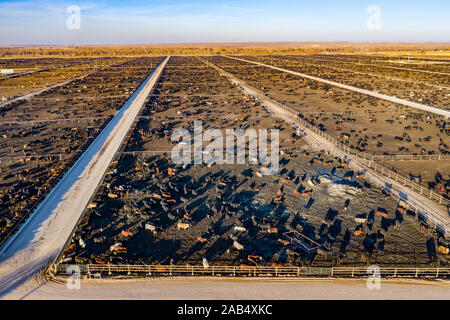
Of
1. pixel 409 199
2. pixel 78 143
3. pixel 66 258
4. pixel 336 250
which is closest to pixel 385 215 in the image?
pixel 409 199

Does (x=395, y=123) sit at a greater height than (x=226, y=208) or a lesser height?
greater

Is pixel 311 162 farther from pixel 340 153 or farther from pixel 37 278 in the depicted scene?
pixel 37 278
